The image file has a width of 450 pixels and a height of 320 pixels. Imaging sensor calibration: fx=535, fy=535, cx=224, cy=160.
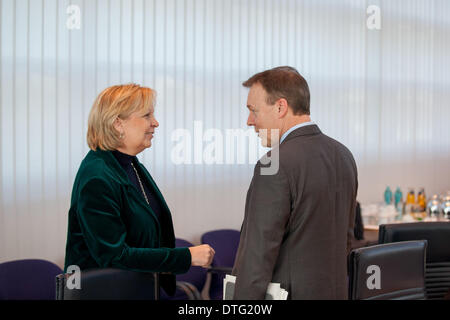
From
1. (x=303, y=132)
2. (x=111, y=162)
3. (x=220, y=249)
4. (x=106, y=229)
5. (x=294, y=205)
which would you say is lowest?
(x=220, y=249)

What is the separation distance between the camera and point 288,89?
1.83 m

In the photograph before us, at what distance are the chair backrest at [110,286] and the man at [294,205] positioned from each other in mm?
332

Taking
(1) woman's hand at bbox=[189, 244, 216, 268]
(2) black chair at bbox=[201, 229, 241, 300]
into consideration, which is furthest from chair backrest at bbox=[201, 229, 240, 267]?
(1) woman's hand at bbox=[189, 244, 216, 268]

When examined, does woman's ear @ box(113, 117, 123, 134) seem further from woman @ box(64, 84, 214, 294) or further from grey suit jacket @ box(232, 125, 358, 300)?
grey suit jacket @ box(232, 125, 358, 300)

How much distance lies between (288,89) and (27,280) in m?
2.23

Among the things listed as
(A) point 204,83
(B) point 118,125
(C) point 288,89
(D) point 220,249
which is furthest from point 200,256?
(A) point 204,83

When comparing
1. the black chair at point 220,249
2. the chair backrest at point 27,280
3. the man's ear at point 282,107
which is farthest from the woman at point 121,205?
the black chair at point 220,249

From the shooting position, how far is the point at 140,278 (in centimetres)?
189

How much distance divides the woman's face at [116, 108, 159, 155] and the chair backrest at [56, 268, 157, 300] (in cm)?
51

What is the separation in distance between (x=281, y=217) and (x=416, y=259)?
0.90 metres

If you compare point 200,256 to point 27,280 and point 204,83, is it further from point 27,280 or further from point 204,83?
point 204,83

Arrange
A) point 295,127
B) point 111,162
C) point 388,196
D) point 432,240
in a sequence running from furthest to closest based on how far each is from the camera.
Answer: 1. point 388,196
2. point 432,240
3. point 111,162
4. point 295,127
